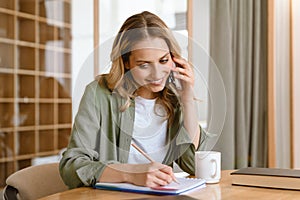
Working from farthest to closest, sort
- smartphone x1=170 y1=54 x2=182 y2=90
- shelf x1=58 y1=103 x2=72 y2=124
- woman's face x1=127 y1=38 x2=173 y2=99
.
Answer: shelf x1=58 y1=103 x2=72 y2=124, smartphone x1=170 y1=54 x2=182 y2=90, woman's face x1=127 y1=38 x2=173 y2=99

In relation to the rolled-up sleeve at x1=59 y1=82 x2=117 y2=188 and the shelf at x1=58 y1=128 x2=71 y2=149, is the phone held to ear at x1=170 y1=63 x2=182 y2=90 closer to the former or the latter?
the rolled-up sleeve at x1=59 y1=82 x2=117 y2=188

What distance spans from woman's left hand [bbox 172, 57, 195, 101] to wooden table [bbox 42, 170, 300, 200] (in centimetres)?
25

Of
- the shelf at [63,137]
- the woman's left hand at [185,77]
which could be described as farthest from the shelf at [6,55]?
the woman's left hand at [185,77]


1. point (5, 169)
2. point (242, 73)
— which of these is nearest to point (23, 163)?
point (5, 169)

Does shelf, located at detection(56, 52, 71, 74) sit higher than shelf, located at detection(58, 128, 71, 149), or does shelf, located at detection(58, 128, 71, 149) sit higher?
shelf, located at detection(56, 52, 71, 74)

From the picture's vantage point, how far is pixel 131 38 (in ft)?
3.91

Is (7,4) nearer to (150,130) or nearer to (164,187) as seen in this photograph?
(150,130)

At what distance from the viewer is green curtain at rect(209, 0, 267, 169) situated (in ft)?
9.59

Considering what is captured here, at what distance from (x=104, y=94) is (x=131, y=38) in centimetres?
19

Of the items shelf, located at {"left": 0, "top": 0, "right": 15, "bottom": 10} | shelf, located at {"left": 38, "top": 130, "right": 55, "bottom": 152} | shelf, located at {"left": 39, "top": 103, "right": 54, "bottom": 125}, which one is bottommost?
shelf, located at {"left": 38, "top": 130, "right": 55, "bottom": 152}

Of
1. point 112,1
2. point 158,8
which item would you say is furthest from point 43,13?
point 158,8

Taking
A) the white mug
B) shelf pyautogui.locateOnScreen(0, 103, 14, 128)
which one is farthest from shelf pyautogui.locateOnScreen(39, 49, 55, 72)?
the white mug

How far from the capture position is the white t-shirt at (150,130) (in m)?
Result: 1.27

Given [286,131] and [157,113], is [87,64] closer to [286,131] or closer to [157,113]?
[157,113]
